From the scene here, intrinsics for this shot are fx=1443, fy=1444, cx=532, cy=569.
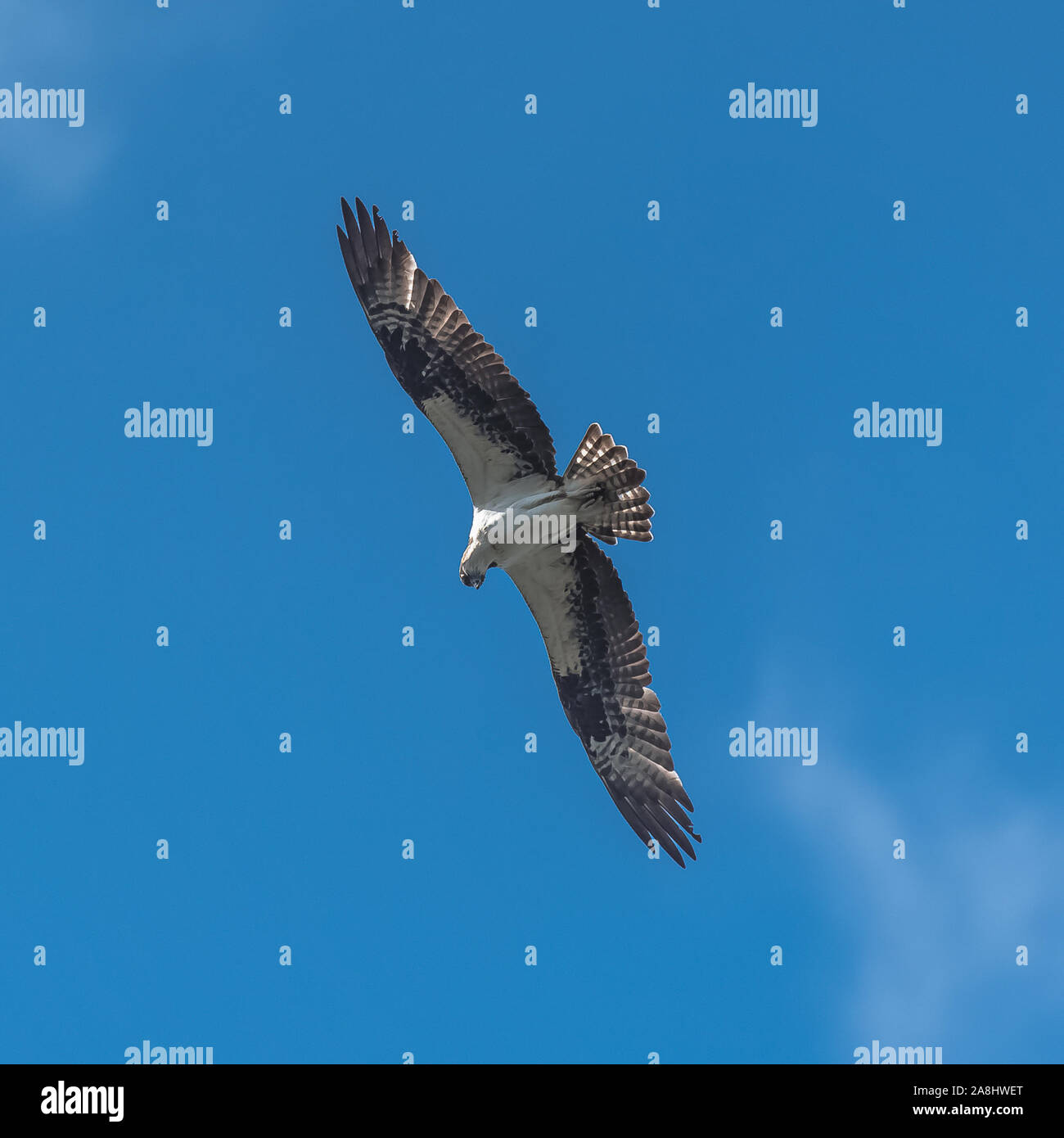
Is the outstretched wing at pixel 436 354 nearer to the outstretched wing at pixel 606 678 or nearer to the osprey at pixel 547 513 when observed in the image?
the osprey at pixel 547 513

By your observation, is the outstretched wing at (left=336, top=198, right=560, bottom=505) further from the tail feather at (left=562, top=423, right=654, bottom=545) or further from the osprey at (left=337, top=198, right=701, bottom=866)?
the tail feather at (left=562, top=423, right=654, bottom=545)

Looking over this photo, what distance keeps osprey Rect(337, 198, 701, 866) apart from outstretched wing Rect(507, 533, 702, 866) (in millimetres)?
11

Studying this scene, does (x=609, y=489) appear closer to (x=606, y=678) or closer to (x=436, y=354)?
(x=436, y=354)

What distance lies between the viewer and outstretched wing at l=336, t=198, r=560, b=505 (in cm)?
1223

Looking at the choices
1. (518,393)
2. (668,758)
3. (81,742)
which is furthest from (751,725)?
(81,742)

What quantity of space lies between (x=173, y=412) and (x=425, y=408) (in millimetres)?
5042

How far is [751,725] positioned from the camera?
15844 mm

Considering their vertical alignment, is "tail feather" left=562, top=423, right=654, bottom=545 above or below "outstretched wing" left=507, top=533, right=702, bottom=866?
above

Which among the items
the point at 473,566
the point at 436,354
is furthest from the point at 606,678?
the point at 436,354

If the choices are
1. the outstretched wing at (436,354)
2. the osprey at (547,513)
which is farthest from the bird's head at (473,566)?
the outstretched wing at (436,354)

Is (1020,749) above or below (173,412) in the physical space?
below

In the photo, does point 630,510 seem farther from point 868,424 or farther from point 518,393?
point 868,424

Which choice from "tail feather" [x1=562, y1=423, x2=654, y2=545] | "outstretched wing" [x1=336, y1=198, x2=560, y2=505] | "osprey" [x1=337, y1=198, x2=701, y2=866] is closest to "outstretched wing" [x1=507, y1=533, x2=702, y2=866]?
"osprey" [x1=337, y1=198, x2=701, y2=866]

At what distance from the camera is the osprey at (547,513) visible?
1224cm
